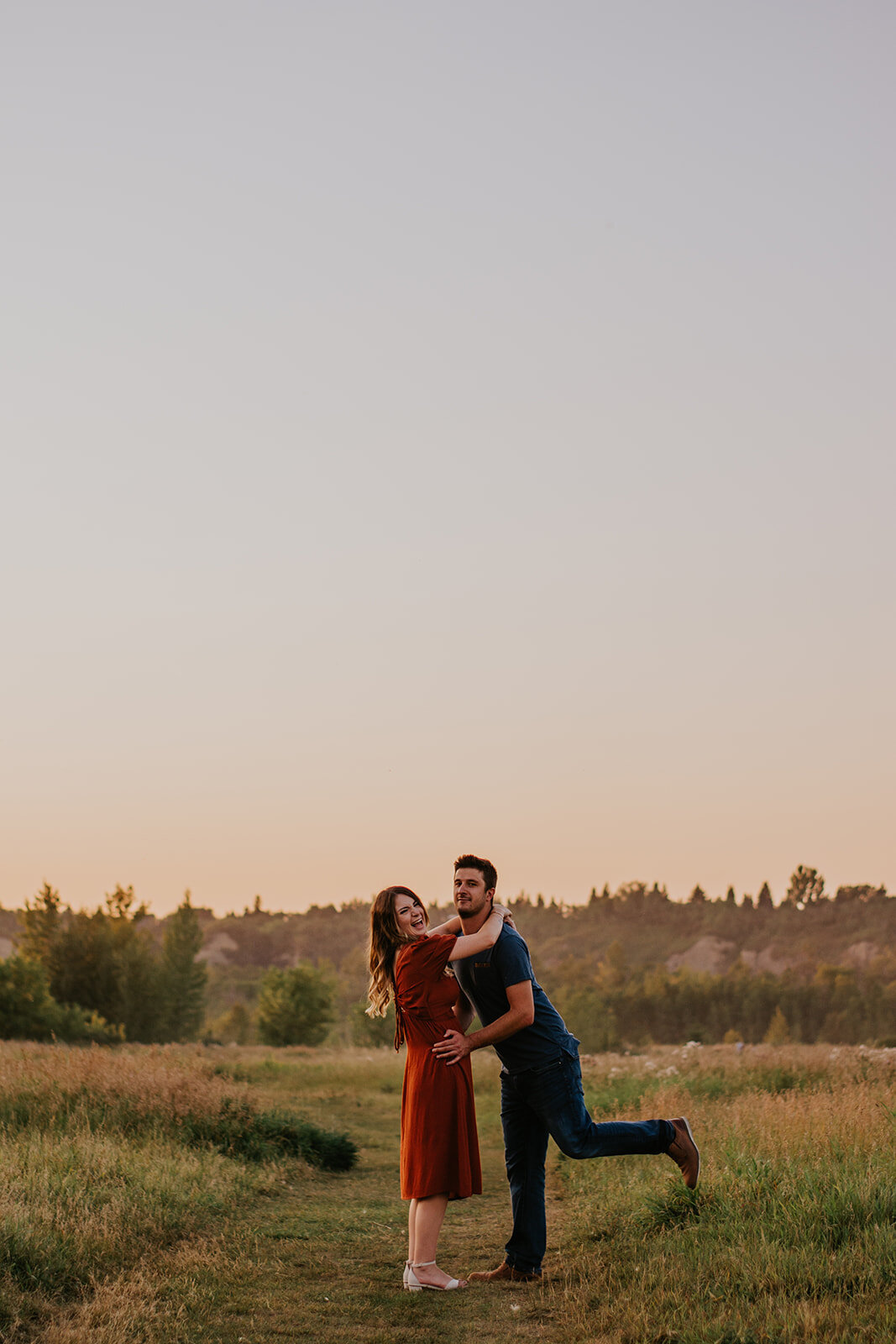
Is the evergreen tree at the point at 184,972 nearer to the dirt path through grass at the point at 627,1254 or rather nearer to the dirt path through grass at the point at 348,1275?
the dirt path through grass at the point at 348,1275

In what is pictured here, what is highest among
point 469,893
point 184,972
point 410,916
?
point 469,893

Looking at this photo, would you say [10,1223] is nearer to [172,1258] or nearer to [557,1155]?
[172,1258]

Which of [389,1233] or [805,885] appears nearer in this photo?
[389,1233]

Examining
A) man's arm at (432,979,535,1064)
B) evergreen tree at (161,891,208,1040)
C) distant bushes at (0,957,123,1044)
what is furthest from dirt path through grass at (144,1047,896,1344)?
evergreen tree at (161,891,208,1040)

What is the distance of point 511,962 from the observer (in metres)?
6.05

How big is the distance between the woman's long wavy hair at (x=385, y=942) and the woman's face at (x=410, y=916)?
17 mm

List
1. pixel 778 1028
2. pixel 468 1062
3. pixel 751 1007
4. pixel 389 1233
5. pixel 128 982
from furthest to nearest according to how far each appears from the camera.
Result: pixel 751 1007 → pixel 778 1028 → pixel 128 982 → pixel 389 1233 → pixel 468 1062

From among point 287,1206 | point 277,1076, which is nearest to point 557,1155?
point 287,1206

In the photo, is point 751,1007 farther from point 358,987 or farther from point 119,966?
point 119,966

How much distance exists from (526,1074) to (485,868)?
1238 millimetres

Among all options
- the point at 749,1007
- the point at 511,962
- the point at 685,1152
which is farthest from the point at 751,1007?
the point at 511,962

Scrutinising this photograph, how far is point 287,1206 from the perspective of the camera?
8688 mm

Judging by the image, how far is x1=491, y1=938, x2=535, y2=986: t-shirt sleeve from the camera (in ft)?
19.8

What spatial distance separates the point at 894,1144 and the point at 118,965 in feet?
202
